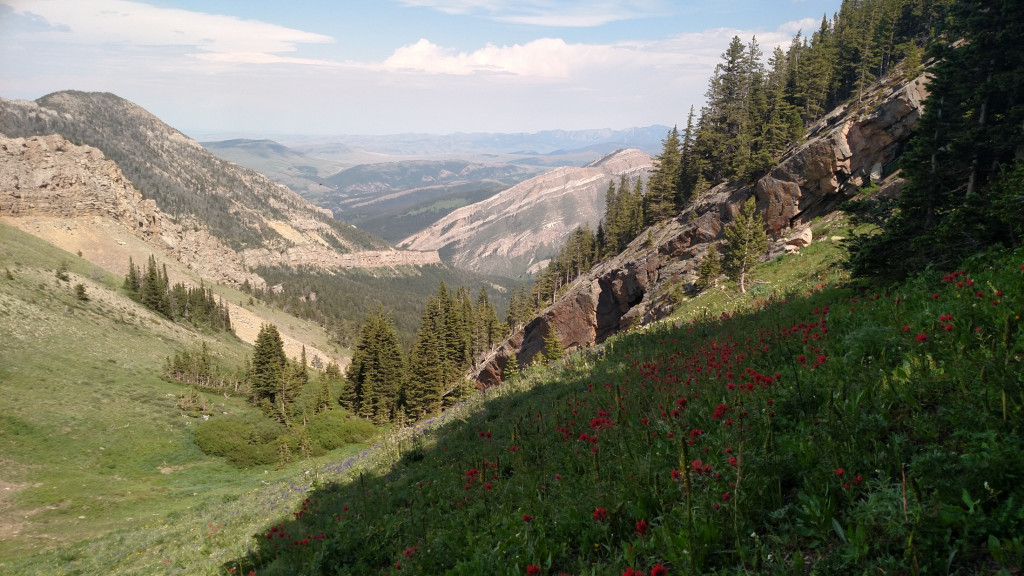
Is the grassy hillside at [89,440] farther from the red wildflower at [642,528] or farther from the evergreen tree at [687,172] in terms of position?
the evergreen tree at [687,172]

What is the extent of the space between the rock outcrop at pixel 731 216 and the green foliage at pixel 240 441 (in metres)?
24.6

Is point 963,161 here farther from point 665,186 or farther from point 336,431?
point 665,186

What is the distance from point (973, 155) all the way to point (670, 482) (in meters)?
13.7

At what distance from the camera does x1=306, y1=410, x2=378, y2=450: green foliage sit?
128 ft

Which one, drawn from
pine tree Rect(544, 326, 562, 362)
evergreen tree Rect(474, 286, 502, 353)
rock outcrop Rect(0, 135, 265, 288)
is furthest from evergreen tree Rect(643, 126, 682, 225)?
rock outcrop Rect(0, 135, 265, 288)

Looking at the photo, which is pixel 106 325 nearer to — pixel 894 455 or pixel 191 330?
pixel 191 330

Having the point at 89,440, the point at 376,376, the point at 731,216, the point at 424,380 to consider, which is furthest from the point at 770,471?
the point at 376,376

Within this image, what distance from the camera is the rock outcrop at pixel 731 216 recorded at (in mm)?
33438

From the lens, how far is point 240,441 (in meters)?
38.2

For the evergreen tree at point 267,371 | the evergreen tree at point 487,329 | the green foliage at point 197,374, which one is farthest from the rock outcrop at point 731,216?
the green foliage at point 197,374

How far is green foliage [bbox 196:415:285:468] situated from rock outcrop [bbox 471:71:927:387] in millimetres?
24560

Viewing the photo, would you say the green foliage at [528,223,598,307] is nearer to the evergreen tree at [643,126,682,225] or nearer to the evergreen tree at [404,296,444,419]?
the evergreen tree at [643,126,682,225]

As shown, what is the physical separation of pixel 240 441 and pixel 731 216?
47.1 m

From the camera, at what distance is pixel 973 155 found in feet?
39.2
